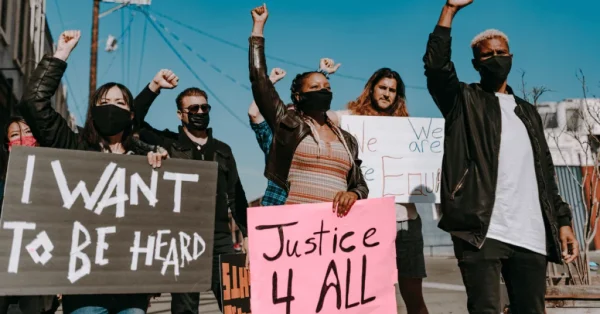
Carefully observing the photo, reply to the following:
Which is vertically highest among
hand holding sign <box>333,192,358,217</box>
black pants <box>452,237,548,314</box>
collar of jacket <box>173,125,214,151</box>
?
collar of jacket <box>173,125,214,151</box>

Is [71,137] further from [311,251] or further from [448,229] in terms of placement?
[448,229]

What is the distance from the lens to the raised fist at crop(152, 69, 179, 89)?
3922 mm

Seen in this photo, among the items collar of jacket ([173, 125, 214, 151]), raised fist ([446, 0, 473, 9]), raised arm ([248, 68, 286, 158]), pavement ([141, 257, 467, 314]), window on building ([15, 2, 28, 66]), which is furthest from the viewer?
window on building ([15, 2, 28, 66])

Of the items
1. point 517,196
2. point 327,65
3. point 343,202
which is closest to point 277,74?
point 327,65

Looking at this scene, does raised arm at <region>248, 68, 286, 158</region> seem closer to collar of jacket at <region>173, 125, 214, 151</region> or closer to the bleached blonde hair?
collar of jacket at <region>173, 125, 214, 151</region>

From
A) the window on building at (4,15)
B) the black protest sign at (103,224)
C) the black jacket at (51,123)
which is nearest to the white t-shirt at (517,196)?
the black protest sign at (103,224)

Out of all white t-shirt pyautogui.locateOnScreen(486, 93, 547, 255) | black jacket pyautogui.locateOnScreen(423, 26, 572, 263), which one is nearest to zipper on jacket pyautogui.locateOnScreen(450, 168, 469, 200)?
black jacket pyautogui.locateOnScreen(423, 26, 572, 263)

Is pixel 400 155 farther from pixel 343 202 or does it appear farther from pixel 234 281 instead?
pixel 343 202

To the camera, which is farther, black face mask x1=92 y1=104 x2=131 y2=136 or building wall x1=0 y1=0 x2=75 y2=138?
building wall x1=0 y1=0 x2=75 y2=138

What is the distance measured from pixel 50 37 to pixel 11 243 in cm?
2172

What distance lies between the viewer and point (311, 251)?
3.02 meters

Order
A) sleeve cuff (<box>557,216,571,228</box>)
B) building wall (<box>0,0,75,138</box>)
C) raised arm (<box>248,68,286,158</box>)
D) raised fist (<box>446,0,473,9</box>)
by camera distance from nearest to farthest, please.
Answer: raised fist (<box>446,0,473,9</box>), sleeve cuff (<box>557,216,571,228</box>), raised arm (<box>248,68,286,158</box>), building wall (<box>0,0,75,138</box>)

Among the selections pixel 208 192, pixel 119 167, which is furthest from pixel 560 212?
pixel 119 167

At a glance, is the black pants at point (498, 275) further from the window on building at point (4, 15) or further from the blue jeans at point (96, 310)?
the window on building at point (4, 15)
